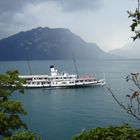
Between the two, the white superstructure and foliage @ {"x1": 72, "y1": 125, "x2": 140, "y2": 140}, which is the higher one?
foliage @ {"x1": 72, "y1": 125, "x2": 140, "y2": 140}

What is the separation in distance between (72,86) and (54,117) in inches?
1597

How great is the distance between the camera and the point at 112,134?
25.2 ft

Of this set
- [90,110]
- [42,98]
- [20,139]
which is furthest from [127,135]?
[42,98]

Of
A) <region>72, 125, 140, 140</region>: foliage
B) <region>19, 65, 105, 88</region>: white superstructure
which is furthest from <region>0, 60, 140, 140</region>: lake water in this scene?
<region>72, 125, 140, 140</region>: foliage

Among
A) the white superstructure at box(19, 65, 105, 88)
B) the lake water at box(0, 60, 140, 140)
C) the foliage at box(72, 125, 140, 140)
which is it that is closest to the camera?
the foliage at box(72, 125, 140, 140)

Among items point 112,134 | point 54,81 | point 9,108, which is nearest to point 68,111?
point 54,81

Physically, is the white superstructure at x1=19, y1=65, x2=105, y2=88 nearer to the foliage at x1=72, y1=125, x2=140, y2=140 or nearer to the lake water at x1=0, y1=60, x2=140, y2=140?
the lake water at x1=0, y1=60, x2=140, y2=140

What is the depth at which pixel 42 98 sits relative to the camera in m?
76.9

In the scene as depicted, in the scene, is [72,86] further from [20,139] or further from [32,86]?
[20,139]

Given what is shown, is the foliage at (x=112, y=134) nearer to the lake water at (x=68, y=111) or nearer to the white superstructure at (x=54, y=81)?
the lake water at (x=68, y=111)

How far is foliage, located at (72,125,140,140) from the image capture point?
24.7ft

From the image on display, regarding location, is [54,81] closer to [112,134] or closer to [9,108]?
[9,108]

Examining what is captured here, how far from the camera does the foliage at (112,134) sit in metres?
7.54

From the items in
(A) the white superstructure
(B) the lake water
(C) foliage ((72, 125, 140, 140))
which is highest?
(C) foliage ((72, 125, 140, 140))
